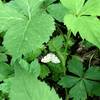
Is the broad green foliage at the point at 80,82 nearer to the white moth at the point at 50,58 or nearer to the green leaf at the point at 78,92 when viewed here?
the green leaf at the point at 78,92

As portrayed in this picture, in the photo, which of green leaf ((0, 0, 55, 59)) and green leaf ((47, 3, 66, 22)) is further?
green leaf ((47, 3, 66, 22))

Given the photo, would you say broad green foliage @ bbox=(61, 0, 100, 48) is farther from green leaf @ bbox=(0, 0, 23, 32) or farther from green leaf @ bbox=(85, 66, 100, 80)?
green leaf @ bbox=(85, 66, 100, 80)

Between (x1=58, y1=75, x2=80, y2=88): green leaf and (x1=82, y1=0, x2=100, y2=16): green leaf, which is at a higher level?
(x1=82, y1=0, x2=100, y2=16): green leaf

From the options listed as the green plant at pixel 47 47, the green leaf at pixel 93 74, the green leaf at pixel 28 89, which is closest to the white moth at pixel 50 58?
the green plant at pixel 47 47

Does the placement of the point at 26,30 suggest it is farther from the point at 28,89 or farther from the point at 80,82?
the point at 28,89

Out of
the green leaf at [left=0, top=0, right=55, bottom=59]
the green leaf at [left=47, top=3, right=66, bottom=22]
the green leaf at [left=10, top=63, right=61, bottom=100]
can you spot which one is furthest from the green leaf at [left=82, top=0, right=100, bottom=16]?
the green leaf at [left=10, top=63, right=61, bottom=100]

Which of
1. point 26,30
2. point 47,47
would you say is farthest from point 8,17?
point 47,47
